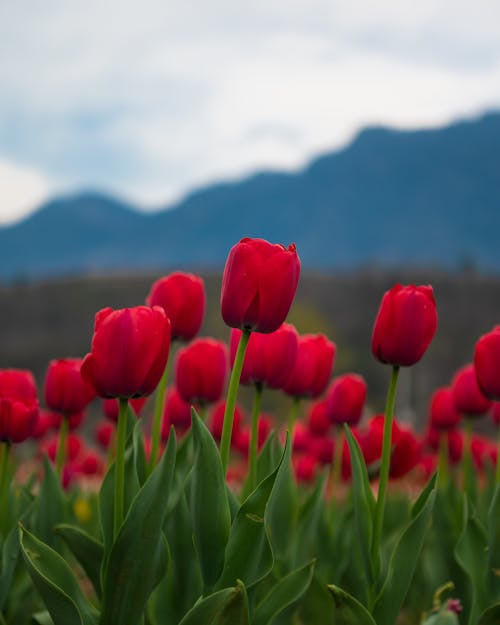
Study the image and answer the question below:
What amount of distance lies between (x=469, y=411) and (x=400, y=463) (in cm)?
Answer: 41

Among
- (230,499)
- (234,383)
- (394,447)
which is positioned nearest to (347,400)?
(394,447)

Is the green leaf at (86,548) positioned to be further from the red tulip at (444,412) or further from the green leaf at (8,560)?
the red tulip at (444,412)

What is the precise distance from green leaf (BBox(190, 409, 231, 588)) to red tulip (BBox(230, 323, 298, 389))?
544 mm

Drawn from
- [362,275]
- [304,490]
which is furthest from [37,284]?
[304,490]

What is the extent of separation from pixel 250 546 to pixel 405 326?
29.1 inches

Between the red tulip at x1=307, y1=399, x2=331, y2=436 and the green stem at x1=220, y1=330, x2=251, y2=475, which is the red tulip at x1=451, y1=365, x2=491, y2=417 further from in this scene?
the green stem at x1=220, y1=330, x2=251, y2=475

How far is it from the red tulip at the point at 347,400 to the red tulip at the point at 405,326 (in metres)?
0.95

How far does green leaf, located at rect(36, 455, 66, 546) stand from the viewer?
2883 mm

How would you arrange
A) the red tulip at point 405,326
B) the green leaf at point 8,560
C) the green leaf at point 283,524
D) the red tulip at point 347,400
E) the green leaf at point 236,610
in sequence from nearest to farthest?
the green leaf at point 236,610
the red tulip at point 405,326
the green leaf at point 8,560
the green leaf at point 283,524
the red tulip at point 347,400

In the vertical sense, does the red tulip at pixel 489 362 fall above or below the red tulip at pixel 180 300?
below

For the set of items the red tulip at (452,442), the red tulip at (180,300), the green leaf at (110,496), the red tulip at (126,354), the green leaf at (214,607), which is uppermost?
the red tulip at (180,300)

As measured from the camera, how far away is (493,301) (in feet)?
279

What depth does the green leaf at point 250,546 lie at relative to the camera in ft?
6.50

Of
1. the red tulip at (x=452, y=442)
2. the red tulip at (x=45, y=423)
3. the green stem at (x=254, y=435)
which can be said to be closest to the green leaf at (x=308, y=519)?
the green stem at (x=254, y=435)
